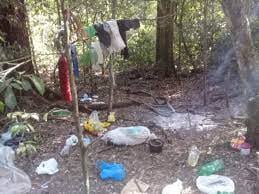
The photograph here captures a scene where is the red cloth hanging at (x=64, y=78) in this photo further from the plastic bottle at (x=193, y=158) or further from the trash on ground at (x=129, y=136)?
the plastic bottle at (x=193, y=158)

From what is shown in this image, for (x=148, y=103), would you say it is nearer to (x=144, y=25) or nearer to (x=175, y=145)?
(x=175, y=145)

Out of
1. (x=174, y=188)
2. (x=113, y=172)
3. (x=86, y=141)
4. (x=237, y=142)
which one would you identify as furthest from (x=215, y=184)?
(x=86, y=141)

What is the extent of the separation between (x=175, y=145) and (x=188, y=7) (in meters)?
3.99

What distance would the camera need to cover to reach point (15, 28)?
5191 millimetres

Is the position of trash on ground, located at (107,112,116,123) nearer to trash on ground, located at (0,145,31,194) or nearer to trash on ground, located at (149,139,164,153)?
trash on ground, located at (149,139,164,153)

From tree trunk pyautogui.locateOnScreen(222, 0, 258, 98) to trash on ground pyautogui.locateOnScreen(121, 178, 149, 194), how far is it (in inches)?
61.8

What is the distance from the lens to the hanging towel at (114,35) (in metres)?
4.44

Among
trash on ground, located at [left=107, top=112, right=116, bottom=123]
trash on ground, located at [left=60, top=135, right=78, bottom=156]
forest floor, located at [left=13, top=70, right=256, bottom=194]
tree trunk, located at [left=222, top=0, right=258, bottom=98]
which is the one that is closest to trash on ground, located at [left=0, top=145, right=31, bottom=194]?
forest floor, located at [left=13, top=70, right=256, bottom=194]

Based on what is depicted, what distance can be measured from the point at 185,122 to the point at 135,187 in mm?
1676

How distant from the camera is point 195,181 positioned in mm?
3289

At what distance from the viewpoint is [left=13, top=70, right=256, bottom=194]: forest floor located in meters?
3.34

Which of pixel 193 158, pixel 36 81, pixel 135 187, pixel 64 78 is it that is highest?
pixel 36 81

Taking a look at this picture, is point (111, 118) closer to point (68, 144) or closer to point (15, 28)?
point (68, 144)

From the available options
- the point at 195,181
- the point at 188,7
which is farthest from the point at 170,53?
the point at 195,181
